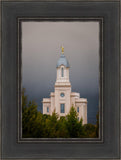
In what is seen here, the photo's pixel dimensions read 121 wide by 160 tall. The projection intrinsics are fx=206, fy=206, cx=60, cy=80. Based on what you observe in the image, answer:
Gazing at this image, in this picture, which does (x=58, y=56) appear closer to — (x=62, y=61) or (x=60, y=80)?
(x=62, y=61)

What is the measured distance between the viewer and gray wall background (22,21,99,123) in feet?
5.59

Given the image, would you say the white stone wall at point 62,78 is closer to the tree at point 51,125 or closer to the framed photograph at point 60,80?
the framed photograph at point 60,80

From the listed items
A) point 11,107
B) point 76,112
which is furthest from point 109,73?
point 11,107

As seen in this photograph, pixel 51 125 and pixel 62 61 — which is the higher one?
pixel 62 61

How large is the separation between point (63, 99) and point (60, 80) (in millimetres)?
165

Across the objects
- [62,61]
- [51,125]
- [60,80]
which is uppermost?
[62,61]

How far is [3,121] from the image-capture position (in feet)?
5.27

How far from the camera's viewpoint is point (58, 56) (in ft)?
5.73

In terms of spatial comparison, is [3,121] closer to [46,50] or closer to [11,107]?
[11,107]

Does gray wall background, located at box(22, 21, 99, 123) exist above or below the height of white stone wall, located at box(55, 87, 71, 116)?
above

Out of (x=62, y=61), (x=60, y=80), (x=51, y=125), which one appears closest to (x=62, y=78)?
(x=60, y=80)

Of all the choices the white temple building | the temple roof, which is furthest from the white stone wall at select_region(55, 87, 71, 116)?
the temple roof

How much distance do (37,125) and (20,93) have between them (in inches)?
12.0

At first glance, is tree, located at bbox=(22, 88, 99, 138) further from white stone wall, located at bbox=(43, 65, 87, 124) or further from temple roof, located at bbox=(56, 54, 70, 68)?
temple roof, located at bbox=(56, 54, 70, 68)
